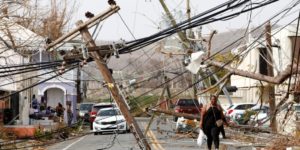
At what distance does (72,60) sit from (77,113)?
42.7 m

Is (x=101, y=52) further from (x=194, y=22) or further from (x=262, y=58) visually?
(x=262, y=58)

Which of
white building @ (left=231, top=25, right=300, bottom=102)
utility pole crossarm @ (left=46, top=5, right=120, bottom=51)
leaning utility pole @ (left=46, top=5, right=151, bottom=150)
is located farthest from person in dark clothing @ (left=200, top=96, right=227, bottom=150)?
white building @ (left=231, top=25, right=300, bottom=102)

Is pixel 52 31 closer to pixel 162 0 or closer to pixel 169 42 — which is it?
pixel 169 42

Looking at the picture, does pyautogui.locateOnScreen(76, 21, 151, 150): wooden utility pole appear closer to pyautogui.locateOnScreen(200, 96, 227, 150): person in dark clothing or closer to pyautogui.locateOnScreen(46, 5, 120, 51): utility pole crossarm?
pyautogui.locateOnScreen(46, 5, 120, 51): utility pole crossarm

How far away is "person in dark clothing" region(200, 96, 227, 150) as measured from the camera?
18.8m

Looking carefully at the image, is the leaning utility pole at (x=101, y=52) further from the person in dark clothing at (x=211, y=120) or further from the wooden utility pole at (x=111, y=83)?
the person in dark clothing at (x=211, y=120)

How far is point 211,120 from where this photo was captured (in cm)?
1892

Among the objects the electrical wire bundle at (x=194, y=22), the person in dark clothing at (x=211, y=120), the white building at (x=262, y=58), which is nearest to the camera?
the electrical wire bundle at (x=194, y=22)

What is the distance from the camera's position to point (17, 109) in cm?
4312

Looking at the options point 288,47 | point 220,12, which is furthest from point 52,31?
point 288,47

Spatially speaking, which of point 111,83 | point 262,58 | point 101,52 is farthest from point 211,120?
point 262,58

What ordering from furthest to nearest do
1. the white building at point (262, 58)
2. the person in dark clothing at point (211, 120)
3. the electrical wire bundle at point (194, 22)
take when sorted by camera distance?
the white building at point (262, 58)
the person in dark clothing at point (211, 120)
the electrical wire bundle at point (194, 22)

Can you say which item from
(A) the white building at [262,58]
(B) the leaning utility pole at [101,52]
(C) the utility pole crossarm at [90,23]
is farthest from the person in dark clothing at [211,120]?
Result: (A) the white building at [262,58]

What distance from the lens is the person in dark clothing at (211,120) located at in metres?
18.8
